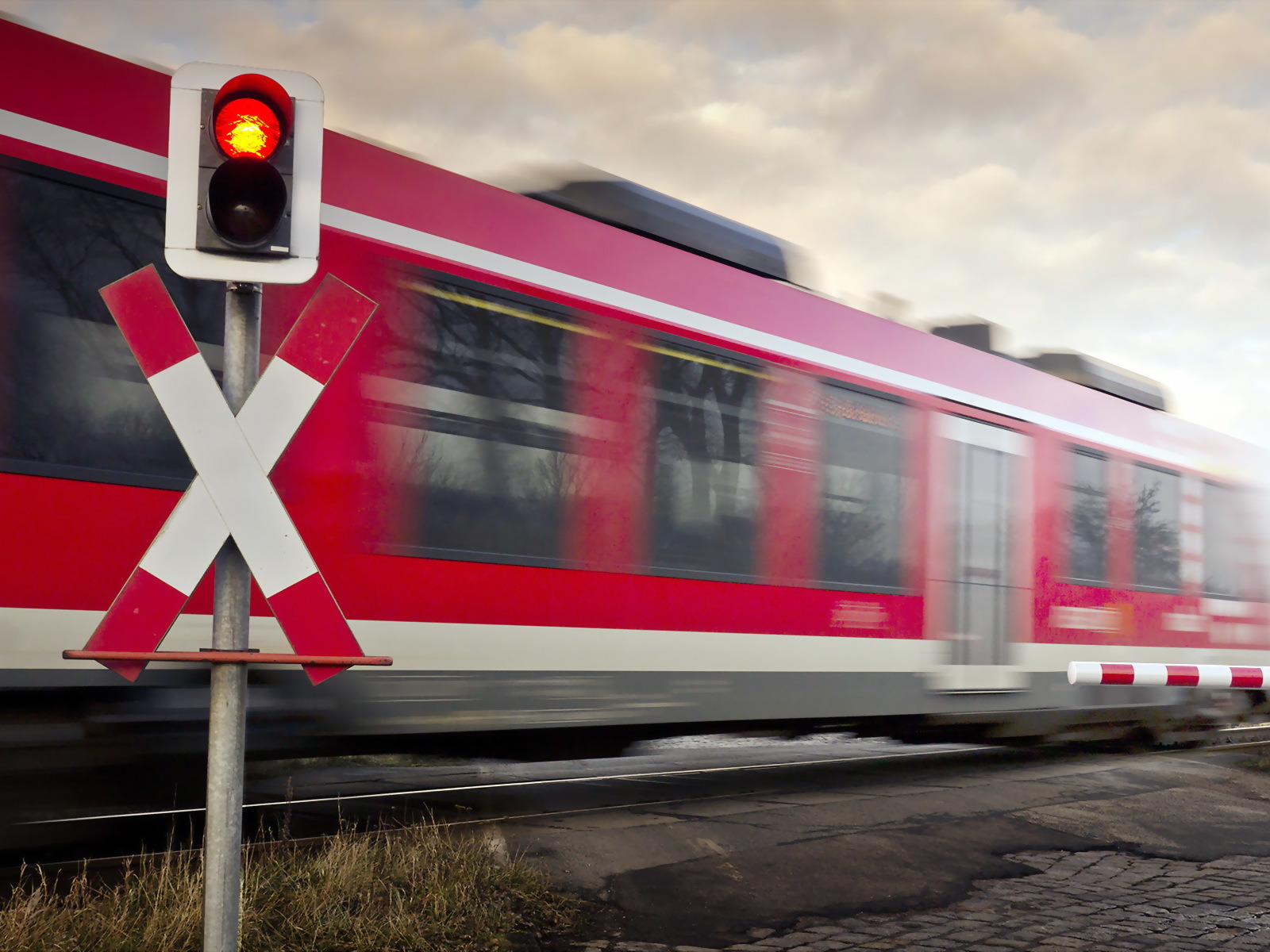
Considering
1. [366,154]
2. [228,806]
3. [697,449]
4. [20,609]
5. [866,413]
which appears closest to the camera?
[228,806]

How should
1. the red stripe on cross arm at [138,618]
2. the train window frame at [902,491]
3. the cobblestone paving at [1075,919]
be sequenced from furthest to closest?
1. the train window frame at [902,491]
2. the cobblestone paving at [1075,919]
3. the red stripe on cross arm at [138,618]

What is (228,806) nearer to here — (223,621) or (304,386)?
(223,621)

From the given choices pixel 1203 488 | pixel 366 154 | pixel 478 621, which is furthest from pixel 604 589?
pixel 1203 488

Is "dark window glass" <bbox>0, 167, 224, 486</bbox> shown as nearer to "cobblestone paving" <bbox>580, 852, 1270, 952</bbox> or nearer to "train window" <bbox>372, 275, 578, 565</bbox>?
"train window" <bbox>372, 275, 578, 565</bbox>

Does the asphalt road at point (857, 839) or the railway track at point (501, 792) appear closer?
the asphalt road at point (857, 839)

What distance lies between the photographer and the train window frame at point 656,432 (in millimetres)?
7023

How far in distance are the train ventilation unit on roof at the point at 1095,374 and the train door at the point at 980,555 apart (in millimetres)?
1494

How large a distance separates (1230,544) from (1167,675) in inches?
134

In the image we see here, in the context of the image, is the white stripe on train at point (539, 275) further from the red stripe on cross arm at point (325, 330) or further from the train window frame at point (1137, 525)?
the red stripe on cross arm at point (325, 330)

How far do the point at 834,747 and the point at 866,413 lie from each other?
4.75 metres

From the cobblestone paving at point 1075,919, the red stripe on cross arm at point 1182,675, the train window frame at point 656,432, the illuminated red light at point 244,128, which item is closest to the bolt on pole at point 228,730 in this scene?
the illuminated red light at point 244,128

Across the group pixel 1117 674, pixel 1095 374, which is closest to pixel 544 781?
pixel 1117 674

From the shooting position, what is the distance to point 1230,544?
12.6 metres

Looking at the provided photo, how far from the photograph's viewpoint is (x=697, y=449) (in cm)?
734
